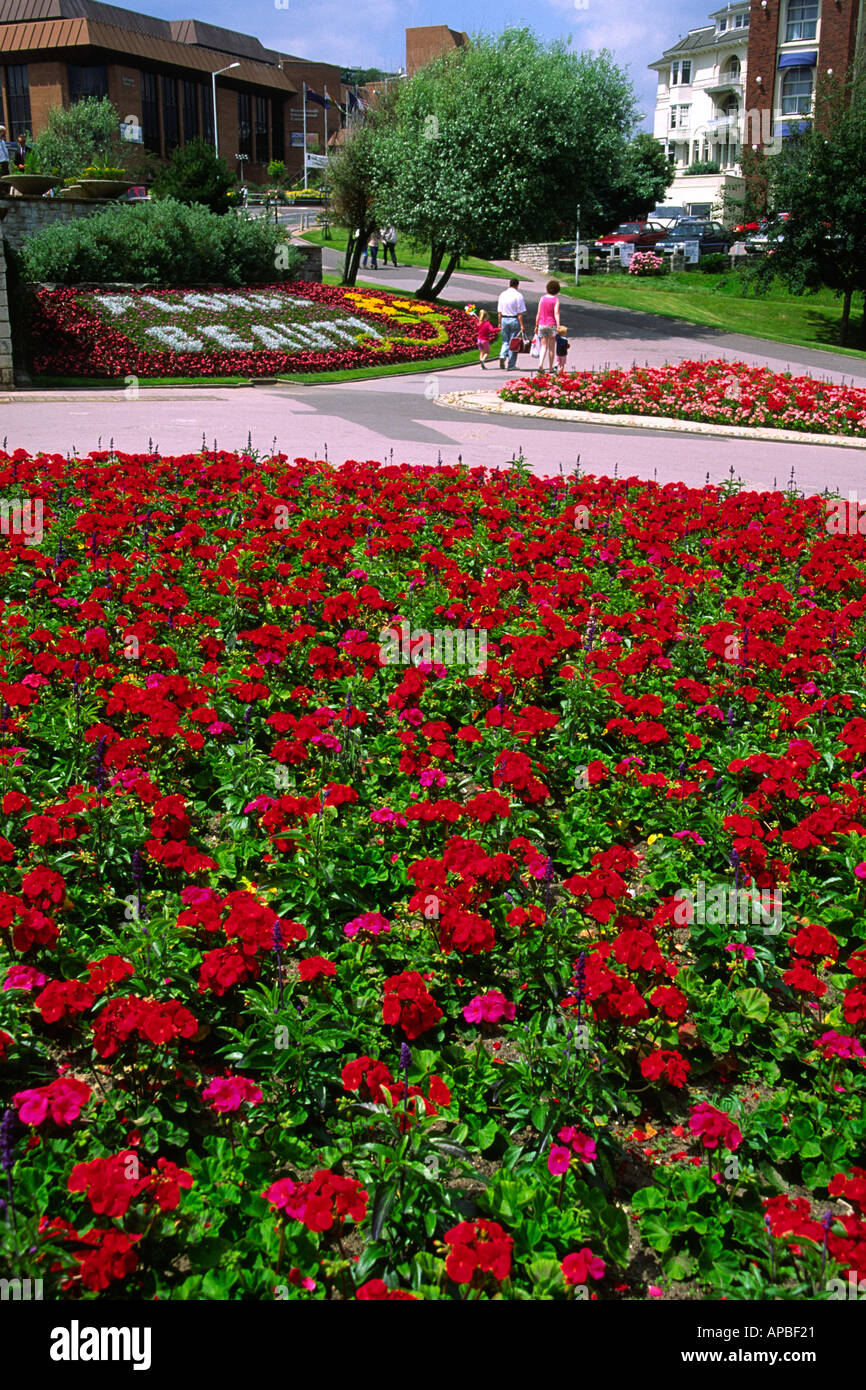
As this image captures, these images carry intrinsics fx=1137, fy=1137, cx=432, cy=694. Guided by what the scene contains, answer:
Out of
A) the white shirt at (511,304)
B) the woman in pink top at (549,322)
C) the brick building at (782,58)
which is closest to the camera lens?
the woman in pink top at (549,322)

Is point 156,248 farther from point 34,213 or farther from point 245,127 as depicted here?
point 245,127

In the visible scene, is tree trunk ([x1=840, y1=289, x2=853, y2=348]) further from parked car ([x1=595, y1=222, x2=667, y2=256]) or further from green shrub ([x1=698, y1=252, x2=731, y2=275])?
parked car ([x1=595, y1=222, x2=667, y2=256])

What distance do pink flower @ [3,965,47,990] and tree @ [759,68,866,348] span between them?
30.9 metres

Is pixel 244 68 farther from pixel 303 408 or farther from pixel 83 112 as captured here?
pixel 303 408

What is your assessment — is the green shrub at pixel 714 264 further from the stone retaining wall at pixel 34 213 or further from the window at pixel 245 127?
the window at pixel 245 127

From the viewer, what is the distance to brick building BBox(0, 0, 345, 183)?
217 ft

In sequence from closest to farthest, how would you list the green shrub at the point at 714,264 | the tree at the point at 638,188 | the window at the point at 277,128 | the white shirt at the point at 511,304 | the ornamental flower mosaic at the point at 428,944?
the ornamental flower mosaic at the point at 428,944 < the white shirt at the point at 511,304 < the green shrub at the point at 714,264 < the tree at the point at 638,188 < the window at the point at 277,128

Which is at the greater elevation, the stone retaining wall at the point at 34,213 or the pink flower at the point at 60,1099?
the stone retaining wall at the point at 34,213

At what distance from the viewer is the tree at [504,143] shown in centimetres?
2770

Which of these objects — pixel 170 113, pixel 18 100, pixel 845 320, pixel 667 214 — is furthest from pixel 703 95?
pixel 845 320

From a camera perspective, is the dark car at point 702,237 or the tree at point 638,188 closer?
the dark car at point 702,237

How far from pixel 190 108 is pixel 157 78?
4.19 meters

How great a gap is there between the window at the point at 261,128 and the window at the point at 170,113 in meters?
10.9

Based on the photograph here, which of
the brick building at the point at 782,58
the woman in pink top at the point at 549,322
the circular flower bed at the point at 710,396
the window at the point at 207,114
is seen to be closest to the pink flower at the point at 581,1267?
the circular flower bed at the point at 710,396
